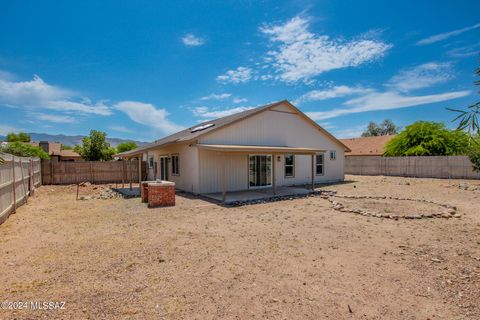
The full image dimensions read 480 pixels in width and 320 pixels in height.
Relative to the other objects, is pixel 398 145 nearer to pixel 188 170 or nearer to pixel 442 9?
pixel 442 9

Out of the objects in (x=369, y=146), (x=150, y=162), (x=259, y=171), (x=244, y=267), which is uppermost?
(x=369, y=146)

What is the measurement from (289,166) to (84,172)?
15034 mm

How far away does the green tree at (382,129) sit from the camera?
184 feet

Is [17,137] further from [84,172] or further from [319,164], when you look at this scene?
[319,164]

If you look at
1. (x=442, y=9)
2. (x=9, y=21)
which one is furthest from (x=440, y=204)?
(x=9, y=21)

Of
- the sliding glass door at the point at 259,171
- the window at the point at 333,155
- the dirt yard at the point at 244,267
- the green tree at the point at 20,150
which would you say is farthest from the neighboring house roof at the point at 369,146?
the green tree at the point at 20,150

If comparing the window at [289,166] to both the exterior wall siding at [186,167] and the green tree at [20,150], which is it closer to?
the exterior wall siding at [186,167]

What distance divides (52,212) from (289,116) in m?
12.8

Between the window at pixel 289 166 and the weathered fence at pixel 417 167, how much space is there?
13069 millimetres

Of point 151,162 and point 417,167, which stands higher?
point 151,162

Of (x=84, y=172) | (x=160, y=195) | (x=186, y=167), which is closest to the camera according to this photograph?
(x=160, y=195)

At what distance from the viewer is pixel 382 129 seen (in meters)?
57.0

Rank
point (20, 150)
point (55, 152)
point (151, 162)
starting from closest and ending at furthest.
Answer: point (151, 162)
point (20, 150)
point (55, 152)

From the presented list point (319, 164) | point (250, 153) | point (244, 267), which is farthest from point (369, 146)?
point (244, 267)
